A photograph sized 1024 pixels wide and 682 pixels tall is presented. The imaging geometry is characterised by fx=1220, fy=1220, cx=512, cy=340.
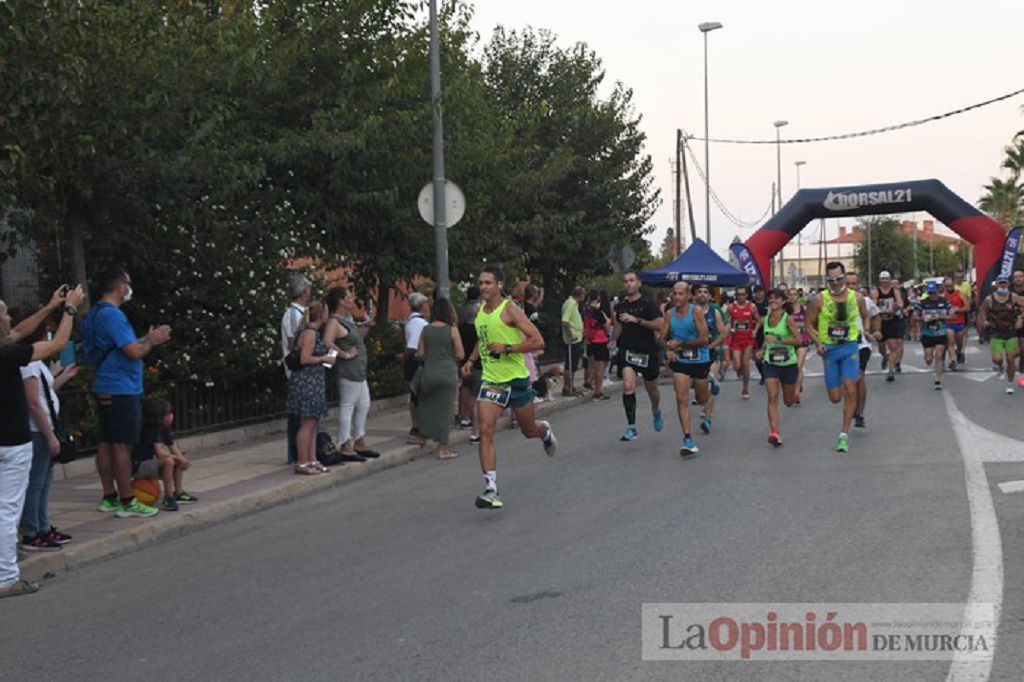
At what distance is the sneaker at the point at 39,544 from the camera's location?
8375mm

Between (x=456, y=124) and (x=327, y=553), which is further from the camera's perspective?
(x=456, y=124)

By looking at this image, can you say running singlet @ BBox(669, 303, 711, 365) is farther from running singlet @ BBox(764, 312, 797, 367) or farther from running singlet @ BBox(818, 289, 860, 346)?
running singlet @ BBox(818, 289, 860, 346)

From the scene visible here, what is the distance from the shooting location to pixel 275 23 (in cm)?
1683

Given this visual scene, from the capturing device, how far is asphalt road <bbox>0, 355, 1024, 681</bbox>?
5.56 meters

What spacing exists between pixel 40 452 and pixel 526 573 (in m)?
3.62

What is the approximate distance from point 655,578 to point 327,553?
2.53 metres

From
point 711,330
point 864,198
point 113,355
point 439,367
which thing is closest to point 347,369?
point 439,367

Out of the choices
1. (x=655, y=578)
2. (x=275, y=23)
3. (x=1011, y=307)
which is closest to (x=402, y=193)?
(x=275, y=23)

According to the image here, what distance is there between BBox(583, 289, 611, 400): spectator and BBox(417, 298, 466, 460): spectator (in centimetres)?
681

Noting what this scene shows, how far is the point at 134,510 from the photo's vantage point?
9.59 metres

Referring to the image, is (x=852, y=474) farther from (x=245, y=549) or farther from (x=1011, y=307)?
(x=1011, y=307)

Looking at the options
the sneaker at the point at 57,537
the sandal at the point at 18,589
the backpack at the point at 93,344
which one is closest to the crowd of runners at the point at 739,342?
the backpack at the point at 93,344

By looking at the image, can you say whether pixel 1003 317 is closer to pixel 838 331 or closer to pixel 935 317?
pixel 935 317

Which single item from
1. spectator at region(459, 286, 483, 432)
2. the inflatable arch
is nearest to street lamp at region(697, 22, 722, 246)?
the inflatable arch
